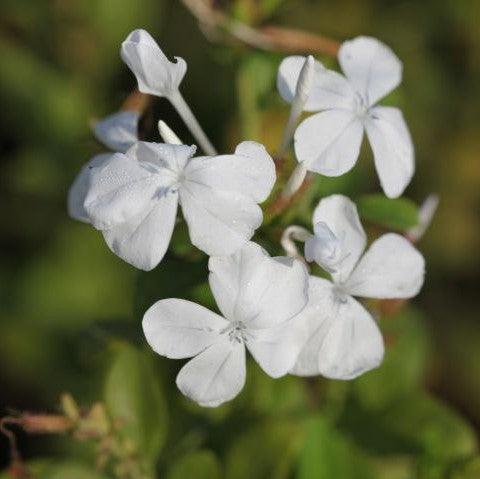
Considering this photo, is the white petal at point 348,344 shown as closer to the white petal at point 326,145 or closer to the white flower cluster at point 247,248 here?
the white flower cluster at point 247,248

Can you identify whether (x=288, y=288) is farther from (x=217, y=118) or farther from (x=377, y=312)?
(x=217, y=118)

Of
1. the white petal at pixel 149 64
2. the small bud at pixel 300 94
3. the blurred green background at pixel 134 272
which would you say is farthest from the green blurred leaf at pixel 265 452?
the white petal at pixel 149 64

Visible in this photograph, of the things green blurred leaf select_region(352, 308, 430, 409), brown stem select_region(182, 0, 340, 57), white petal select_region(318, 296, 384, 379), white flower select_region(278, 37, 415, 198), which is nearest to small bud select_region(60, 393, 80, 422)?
white petal select_region(318, 296, 384, 379)

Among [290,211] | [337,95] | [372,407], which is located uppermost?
[337,95]

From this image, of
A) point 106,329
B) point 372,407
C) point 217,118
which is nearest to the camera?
point 106,329

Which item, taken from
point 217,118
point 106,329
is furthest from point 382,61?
point 217,118

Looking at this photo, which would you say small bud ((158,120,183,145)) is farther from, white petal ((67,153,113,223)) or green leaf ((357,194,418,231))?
green leaf ((357,194,418,231))
